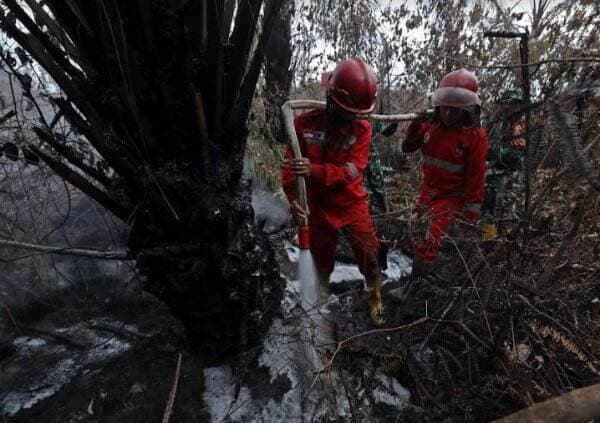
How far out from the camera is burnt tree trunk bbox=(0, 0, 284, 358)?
153 centimetres

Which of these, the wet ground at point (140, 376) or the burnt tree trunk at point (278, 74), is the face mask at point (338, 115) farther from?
the burnt tree trunk at point (278, 74)

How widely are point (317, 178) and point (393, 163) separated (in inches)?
152

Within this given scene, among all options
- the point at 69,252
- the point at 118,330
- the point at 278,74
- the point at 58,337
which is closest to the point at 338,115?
the point at 69,252

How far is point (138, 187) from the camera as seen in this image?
1.78 metres

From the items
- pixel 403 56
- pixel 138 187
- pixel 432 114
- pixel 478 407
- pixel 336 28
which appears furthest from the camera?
pixel 403 56

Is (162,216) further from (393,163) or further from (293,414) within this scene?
(393,163)

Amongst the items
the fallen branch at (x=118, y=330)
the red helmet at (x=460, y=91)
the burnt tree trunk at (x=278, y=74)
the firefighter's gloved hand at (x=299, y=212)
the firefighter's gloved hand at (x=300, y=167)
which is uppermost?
the burnt tree trunk at (x=278, y=74)

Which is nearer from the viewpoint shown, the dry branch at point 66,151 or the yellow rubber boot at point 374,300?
the dry branch at point 66,151

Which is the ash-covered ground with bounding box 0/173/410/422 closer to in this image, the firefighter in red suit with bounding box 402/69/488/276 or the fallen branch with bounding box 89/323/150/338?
the fallen branch with bounding box 89/323/150/338

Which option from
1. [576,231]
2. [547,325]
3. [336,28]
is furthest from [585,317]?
[336,28]

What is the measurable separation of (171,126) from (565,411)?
5.60 ft

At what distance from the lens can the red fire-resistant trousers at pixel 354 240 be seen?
2.67 meters

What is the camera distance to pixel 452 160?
8.83 feet

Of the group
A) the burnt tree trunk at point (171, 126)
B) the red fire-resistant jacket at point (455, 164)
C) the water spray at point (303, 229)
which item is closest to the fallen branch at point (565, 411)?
the burnt tree trunk at point (171, 126)
